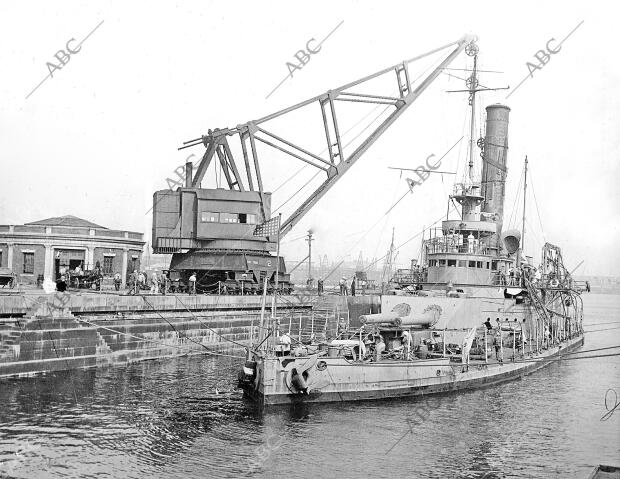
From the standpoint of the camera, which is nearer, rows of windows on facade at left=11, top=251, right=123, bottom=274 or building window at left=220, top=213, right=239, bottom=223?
building window at left=220, top=213, right=239, bottom=223

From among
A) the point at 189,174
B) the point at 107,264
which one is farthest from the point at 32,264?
the point at 189,174

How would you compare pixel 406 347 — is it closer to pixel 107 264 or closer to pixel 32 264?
pixel 107 264

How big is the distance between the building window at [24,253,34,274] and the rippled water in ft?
73.0

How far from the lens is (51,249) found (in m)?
45.7

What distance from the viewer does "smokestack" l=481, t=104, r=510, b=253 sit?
46156 mm

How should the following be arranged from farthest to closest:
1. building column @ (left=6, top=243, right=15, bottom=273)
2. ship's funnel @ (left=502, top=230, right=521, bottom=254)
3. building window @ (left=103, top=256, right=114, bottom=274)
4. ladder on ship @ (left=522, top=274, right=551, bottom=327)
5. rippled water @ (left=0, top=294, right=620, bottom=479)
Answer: building window @ (left=103, top=256, right=114, bottom=274) < building column @ (left=6, top=243, right=15, bottom=273) < ship's funnel @ (left=502, top=230, right=521, bottom=254) < ladder on ship @ (left=522, top=274, right=551, bottom=327) < rippled water @ (left=0, top=294, right=620, bottom=479)

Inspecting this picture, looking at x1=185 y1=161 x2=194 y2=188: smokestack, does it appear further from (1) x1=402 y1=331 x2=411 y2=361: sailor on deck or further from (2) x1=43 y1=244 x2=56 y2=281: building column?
(1) x1=402 y1=331 x2=411 y2=361: sailor on deck

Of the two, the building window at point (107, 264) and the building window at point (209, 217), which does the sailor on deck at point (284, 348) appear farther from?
the building window at point (107, 264)

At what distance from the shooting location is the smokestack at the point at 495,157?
46156 millimetres

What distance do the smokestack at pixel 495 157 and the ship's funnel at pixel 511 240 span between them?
5.77 meters

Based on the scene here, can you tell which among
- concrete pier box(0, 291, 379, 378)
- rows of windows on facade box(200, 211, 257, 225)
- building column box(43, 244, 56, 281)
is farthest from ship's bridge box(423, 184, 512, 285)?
building column box(43, 244, 56, 281)

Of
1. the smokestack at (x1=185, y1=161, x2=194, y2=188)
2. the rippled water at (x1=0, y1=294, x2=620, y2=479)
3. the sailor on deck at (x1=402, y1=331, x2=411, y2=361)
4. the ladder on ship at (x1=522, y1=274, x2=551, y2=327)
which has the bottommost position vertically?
the rippled water at (x1=0, y1=294, x2=620, y2=479)

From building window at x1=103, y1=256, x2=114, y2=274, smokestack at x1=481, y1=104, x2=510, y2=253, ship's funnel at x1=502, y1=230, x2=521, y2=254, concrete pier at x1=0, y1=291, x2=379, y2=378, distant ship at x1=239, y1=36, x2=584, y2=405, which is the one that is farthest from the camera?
building window at x1=103, y1=256, x2=114, y2=274

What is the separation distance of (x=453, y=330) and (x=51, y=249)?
30.4 meters
